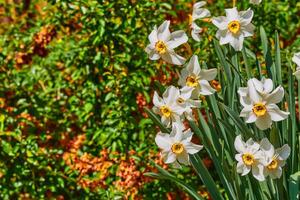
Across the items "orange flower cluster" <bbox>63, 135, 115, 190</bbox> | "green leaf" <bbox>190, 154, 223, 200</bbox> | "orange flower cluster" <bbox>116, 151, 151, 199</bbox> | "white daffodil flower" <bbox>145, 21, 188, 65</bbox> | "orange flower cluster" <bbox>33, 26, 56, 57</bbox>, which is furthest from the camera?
"orange flower cluster" <bbox>33, 26, 56, 57</bbox>

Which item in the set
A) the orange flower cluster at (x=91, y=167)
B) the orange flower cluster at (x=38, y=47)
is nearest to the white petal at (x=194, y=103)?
the orange flower cluster at (x=91, y=167)

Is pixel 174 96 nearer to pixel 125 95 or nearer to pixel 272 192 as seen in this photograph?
pixel 272 192

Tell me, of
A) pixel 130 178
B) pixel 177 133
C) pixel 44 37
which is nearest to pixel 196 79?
pixel 177 133

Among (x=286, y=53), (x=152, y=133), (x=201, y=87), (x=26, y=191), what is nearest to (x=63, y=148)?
(x=26, y=191)

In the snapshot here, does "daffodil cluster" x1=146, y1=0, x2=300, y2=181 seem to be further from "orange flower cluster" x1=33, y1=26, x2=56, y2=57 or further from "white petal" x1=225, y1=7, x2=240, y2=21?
"orange flower cluster" x1=33, y1=26, x2=56, y2=57

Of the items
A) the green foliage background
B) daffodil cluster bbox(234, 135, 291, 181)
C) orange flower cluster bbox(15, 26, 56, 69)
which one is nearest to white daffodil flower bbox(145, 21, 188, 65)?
daffodil cluster bbox(234, 135, 291, 181)

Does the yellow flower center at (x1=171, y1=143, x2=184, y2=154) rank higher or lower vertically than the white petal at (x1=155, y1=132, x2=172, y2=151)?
lower
